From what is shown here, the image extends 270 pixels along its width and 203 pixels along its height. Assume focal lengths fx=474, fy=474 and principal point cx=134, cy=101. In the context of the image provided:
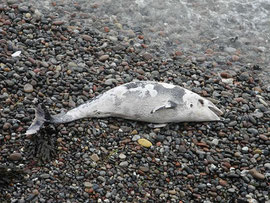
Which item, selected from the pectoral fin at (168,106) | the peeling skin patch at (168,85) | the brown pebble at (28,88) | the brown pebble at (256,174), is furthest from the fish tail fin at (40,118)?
the brown pebble at (256,174)

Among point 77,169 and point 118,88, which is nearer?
point 77,169

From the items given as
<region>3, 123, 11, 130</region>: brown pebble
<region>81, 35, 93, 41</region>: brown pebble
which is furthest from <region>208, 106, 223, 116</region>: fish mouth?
<region>3, 123, 11, 130</region>: brown pebble

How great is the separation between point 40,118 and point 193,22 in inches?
204

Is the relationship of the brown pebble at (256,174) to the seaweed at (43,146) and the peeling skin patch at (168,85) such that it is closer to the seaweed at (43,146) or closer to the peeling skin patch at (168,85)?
the peeling skin patch at (168,85)

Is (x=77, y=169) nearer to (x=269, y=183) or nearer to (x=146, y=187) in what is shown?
(x=146, y=187)

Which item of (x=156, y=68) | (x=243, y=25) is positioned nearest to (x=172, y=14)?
(x=243, y=25)

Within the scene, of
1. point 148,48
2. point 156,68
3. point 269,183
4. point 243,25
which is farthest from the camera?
point 243,25

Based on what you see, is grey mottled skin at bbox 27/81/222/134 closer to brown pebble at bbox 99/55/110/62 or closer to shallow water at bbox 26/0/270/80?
brown pebble at bbox 99/55/110/62

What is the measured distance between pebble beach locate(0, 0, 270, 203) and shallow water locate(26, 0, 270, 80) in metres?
0.21

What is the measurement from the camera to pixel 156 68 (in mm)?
9336

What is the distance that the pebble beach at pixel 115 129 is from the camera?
6.97 m

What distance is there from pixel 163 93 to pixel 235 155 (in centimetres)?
158

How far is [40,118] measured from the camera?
7398 millimetres

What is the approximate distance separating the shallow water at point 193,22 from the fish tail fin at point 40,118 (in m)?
3.36
